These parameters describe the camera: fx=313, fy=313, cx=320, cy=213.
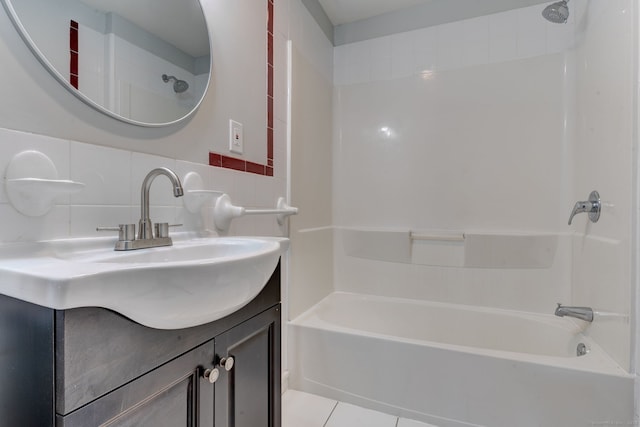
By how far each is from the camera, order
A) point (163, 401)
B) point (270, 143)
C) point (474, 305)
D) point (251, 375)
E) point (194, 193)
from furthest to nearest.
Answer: point (474, 305), point (270, 143), point (194, 193), point (251, 375), point (163, 401)

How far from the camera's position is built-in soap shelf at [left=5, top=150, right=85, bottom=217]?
607mm

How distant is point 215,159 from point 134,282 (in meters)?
0.75

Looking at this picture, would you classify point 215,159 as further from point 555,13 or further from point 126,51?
point 555,13

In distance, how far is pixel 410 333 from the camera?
189 cm

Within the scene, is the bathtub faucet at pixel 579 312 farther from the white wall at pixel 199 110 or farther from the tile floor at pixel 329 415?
the white wall at pixel 199 110

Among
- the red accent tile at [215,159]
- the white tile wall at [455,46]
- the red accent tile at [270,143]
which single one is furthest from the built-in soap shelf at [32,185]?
the white tile wall at [455,46]

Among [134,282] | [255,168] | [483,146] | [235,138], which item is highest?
[483,146]

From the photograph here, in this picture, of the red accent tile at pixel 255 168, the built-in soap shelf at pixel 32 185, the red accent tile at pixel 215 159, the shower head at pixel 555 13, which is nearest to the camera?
the built-in soap shelf at pixel 32 185

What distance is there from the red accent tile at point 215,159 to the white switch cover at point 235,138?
79 millimetres

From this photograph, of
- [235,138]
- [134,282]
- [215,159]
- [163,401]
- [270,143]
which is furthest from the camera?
[270,143]

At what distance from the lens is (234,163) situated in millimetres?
1240

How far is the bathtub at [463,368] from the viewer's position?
1.16 metres

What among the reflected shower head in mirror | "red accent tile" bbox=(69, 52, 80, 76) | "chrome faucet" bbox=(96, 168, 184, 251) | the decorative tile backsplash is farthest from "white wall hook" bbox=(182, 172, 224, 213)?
"red accent tile" bbox=(69, 52, 80, 76)

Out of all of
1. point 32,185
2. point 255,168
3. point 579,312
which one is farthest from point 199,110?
point 579,312
